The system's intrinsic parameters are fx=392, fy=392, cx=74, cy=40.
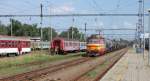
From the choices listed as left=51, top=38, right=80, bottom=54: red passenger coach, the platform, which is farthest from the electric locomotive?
the platform

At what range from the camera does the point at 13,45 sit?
5444 centimetres

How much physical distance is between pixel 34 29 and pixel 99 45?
93643mm

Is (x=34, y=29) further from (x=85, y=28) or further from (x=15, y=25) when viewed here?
(x=85, y=28)

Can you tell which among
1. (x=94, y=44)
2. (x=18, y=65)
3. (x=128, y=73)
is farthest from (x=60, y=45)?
(x=128, y=73)

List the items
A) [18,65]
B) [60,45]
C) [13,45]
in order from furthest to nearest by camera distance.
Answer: [60,45] → [13,45] → [18,65]

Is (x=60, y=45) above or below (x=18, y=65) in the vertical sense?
above

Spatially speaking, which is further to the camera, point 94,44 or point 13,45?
point 94,44

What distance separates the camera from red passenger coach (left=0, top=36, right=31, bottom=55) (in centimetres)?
5024

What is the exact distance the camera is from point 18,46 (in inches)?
2243

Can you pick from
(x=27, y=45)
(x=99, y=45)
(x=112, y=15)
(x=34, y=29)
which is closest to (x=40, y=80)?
(x=99, y=45)

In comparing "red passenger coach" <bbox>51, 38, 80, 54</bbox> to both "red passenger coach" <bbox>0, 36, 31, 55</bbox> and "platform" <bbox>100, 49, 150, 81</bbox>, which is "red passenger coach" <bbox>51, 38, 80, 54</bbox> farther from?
"platform" <bbox>100, 49, 150, 81</bbox>

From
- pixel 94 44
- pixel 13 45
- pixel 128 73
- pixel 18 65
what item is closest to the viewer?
pixel 128 73

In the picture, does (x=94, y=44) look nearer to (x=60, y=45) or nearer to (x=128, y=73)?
(x=60, y=45)

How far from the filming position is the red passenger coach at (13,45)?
50244 mm
